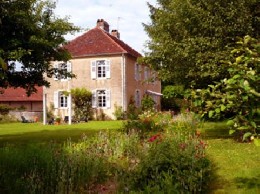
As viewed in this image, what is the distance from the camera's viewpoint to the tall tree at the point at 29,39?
11.7 metres

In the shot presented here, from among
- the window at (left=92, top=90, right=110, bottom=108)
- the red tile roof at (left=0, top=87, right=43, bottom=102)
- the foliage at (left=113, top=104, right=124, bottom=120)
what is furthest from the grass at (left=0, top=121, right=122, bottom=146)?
the red tile roof at (left=0, top=87, right=43, bottom=102)

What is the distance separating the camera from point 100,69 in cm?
3256

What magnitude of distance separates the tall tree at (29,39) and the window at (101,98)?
1785 centimetres

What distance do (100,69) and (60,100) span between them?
489 cm

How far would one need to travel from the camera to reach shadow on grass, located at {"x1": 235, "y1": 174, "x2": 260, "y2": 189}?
7320mm

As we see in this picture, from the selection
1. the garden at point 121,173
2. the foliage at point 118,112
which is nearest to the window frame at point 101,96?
the foliage at point 118,112

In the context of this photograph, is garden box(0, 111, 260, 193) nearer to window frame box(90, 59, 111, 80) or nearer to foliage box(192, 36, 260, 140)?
foliage box(192, 36, 260, 140)

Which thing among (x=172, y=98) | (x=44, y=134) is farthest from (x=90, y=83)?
(x=44, y=134)

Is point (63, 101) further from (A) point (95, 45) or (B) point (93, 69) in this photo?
(A) point (95, 45)

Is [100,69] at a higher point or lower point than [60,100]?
higher

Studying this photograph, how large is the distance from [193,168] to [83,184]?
212cm

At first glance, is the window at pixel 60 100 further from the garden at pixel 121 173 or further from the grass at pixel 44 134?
the garden at pixel 121 173

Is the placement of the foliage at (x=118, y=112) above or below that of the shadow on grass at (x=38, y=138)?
above

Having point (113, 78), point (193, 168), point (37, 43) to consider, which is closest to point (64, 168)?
point (193, 168)
